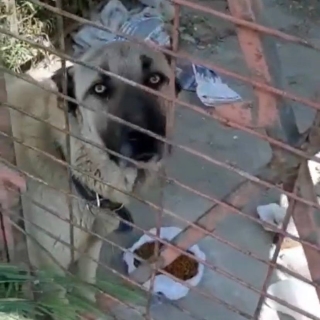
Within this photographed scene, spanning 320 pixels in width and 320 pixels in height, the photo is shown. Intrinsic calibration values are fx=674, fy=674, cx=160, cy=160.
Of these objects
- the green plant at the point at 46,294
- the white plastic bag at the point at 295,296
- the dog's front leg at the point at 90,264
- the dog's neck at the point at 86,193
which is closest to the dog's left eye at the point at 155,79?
the dog's neck at the point at 86,193

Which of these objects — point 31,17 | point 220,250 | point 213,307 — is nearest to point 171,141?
point 213,307

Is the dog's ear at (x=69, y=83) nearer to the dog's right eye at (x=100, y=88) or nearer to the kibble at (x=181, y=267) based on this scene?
the dog's right eye at (x=100, y=88)

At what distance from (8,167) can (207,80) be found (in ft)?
4.91

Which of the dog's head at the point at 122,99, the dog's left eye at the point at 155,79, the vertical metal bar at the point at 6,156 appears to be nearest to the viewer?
the vertical metal bar at the point at 6,156

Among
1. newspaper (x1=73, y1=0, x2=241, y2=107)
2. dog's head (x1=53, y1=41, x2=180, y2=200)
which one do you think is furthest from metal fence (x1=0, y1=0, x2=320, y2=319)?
newspaper (x1=73, y1=0, x2=241, y2=107)

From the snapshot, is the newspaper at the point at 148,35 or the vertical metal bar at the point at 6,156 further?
the newspaper at the point at 148,35

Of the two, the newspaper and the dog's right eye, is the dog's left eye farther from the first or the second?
the newspaper

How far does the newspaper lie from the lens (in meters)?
2.74

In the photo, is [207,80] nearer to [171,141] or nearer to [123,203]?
[123,203]

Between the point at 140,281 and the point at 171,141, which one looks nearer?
the point at 171,141

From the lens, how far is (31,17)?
311 cm

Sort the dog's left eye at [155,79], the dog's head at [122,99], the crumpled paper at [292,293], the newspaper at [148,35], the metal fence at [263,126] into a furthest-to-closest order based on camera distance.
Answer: the newspaper at [148,35], the crumpled paper at [292,293], the dog's left eye at [155,79], the dog's head at [122,99], the metal fence at [263,126]

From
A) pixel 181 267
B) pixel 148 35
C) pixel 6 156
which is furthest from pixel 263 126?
pixel 148 35

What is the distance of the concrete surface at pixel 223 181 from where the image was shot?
203 cm
